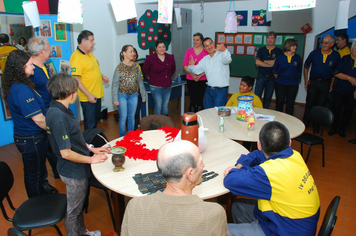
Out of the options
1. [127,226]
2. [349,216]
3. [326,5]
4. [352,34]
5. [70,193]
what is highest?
[326,5]

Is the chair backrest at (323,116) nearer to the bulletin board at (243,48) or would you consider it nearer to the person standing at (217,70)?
the person standing at (217,70)

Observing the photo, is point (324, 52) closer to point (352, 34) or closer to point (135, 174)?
point (352, 34)

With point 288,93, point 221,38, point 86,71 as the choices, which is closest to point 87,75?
point 86,71

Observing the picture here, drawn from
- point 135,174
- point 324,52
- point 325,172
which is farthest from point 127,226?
point 324,52

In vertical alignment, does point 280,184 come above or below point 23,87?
below

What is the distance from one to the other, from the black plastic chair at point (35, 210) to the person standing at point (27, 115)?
0.48 meters

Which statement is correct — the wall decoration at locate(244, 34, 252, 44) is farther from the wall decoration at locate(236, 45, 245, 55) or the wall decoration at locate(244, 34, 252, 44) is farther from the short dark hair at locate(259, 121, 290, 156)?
the short dark hair at locate(259, 121, 290, 156)

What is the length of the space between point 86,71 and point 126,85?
61cm

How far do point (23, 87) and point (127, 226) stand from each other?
5.72ft

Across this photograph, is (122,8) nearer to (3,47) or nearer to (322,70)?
(3,47)

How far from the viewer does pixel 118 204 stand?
2326 mm

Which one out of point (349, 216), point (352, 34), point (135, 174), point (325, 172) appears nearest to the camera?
point (135, 174)

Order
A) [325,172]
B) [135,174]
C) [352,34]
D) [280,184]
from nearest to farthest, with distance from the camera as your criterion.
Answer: [280,184] → [135,174] → [325,172] → [352,34]

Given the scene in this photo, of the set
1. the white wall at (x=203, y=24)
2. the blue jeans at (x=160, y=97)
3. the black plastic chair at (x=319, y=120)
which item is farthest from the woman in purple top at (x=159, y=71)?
the black plastic chair at (x=319, y=120)
